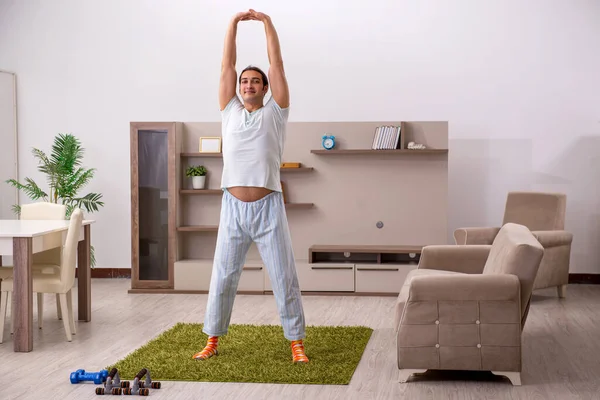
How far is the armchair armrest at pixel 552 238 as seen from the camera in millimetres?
6695

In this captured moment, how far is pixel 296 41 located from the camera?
316 inches

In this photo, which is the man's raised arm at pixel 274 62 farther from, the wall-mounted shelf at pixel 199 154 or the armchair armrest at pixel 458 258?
the wall-mounted shelf at pixel 199 154

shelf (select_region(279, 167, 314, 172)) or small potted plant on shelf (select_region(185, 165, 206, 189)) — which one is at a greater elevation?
shelf (select_region(279, 167, 314, 172))

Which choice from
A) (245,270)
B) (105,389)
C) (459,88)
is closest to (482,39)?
(459,88)

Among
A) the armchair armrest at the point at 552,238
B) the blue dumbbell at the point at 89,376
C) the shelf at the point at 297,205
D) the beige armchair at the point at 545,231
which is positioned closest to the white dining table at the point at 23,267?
the blue dumbbell at the point at 89,376

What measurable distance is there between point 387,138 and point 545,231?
5.22 feet

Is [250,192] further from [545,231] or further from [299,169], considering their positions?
[545,231]

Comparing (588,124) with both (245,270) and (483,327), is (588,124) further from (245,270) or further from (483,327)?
(483,327)

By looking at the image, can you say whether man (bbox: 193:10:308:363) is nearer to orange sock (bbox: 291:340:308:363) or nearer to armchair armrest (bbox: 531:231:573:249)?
orange sock (bbox: 291:340:308:363)

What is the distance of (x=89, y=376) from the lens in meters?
4.13

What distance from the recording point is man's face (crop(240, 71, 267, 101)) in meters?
4.47

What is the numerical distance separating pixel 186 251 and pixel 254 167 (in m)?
3.54

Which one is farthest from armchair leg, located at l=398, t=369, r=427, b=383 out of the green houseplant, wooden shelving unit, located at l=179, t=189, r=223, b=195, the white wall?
the green houseplant

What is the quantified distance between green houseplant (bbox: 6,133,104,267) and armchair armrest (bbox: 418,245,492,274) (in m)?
3.71
